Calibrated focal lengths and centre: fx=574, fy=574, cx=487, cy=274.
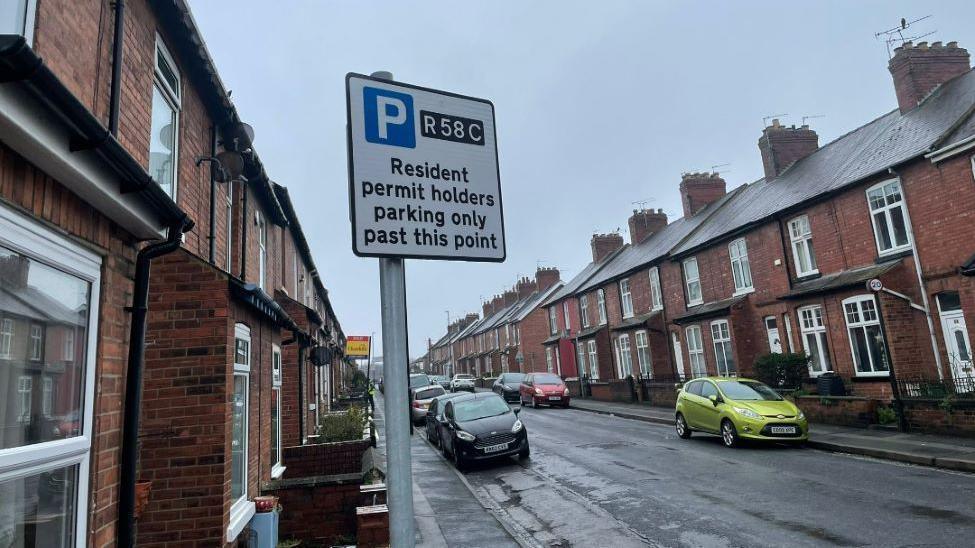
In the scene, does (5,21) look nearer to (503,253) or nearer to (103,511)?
(103,511)

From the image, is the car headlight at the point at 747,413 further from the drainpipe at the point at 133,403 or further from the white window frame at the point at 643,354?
the white window frame at the point at 643,354

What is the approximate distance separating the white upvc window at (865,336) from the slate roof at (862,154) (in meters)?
3.57

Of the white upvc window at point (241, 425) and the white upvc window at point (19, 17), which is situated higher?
the white upvc window at point (19, 17)

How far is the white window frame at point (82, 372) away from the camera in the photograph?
2.23m

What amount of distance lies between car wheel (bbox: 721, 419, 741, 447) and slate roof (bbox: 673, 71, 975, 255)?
853cm

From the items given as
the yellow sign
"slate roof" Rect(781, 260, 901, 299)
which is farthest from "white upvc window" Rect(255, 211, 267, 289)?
the yellow sign

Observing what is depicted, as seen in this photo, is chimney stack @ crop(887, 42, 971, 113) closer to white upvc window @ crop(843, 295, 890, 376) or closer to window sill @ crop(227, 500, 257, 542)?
white upvc window @ crop(843, 295, 890, 376)

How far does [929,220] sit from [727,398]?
721cm

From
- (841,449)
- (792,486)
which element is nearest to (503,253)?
(792,486)

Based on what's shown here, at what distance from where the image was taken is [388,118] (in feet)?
6.70

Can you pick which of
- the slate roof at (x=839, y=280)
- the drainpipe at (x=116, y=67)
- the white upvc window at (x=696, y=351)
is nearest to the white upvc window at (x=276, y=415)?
the drainpipe at (x=116, y=67)

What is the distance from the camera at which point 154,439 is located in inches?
173

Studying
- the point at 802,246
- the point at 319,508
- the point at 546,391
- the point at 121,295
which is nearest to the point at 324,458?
the point at 319,508

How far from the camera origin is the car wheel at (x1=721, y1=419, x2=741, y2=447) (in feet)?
42.0
